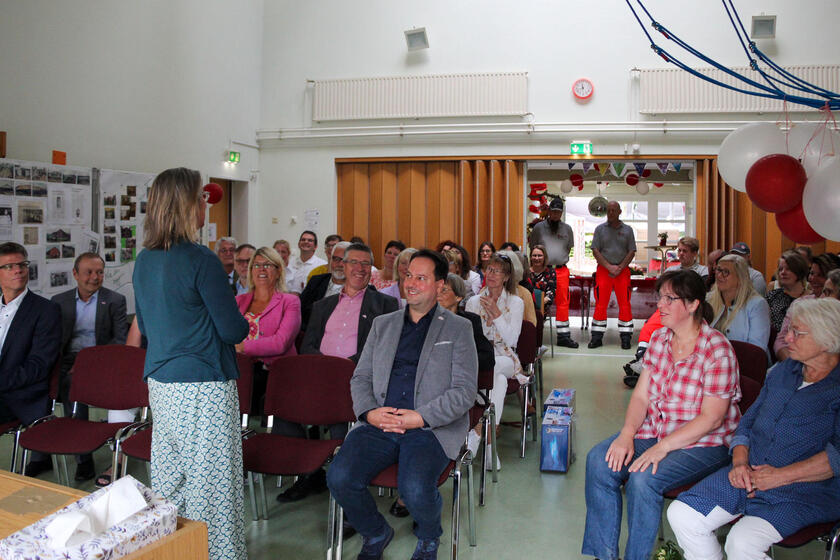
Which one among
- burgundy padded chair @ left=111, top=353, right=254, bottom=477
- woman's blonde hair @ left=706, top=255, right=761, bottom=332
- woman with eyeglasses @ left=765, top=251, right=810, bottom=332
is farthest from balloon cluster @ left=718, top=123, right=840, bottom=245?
burgundy padded chair @ left=111, top=353, right=254, bottom=477

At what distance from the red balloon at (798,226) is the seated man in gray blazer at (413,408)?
8.64ft

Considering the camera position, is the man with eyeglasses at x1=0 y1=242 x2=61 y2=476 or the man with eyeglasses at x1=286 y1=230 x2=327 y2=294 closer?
the man with eyeglasses at x1=0 y1=242 x2=61 y2=476

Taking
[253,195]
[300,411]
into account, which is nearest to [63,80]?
[253,195]

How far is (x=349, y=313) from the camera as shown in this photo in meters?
4.17

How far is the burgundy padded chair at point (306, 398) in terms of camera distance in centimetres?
331

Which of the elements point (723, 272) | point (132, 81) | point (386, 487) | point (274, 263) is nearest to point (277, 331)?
point (274, 263)

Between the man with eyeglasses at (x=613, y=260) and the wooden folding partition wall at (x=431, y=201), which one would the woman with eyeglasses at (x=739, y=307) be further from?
the wooden folding partition wall at (x=431, y=201)

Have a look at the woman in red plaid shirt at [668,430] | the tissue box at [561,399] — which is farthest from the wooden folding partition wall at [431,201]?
the woman in red plaid shirt at [668,430]

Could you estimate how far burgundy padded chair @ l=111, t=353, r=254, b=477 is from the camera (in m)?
3.22

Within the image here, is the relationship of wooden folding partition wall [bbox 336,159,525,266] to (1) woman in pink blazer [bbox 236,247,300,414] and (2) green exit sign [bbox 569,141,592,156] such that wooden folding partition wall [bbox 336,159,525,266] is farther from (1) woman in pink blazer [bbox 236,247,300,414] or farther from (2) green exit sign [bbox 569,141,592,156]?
(1) woman in pink blazer [bbox 236,247,300,414]

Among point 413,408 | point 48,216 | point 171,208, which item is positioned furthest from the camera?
point 48,216

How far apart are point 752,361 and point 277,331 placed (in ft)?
8.73

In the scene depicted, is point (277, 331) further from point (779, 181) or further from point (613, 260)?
point (613, 260)

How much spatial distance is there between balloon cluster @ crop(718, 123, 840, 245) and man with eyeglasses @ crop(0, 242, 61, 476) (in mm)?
4280
